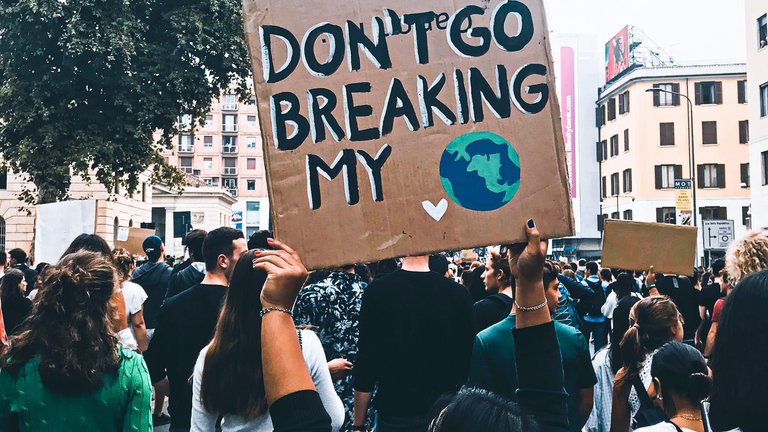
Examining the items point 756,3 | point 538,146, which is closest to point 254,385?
point 538,146

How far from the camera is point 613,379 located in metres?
5.02

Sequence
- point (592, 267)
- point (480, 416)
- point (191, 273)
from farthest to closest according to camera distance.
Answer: point (592, 267) < point (191, 273) < point (480, 416)

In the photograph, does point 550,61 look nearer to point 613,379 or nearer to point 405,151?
point 405,151

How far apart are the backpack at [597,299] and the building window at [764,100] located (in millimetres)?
19642

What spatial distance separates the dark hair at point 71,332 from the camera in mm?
3156

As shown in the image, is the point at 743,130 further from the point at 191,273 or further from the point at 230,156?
the point at 230,156

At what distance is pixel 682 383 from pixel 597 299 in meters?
10.8

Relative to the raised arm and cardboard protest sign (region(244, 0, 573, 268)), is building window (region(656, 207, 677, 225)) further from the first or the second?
the raised arm

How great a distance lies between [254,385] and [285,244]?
1.13 meters

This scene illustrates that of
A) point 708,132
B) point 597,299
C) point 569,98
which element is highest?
point 569,98

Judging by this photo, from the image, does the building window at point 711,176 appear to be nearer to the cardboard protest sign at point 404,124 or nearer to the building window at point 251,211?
the cardboard protest sign at point 404,124

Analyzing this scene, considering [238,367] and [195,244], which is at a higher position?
[195,244]

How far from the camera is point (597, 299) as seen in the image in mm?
14188

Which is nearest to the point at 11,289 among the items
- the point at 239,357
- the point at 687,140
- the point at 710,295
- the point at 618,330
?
the point at 239,357
